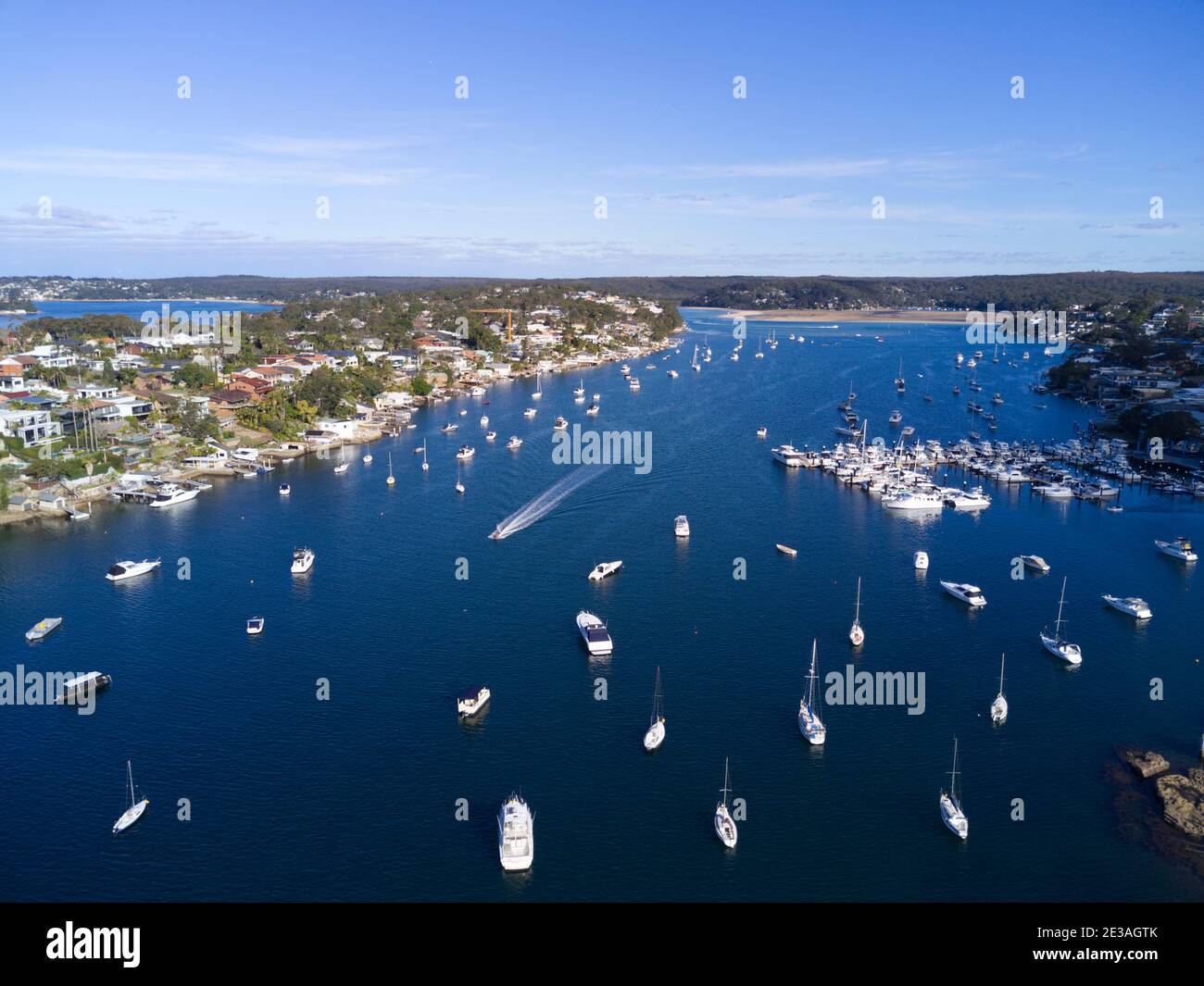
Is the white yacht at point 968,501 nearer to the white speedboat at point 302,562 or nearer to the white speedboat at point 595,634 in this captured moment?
the white speedboat at point 595,634

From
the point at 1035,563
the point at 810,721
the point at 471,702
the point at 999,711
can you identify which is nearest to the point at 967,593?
the point at 1035,563

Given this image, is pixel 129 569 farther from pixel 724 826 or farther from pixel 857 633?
pixel 857 633

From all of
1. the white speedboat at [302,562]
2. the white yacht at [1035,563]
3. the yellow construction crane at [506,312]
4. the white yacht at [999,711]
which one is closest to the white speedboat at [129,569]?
the white speedboat at [302,562]

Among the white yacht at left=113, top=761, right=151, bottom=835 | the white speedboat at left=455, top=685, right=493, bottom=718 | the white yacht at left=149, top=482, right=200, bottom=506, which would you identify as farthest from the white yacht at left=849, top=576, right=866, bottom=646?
the white yacht at left=149, top=482, right=200, bottom=506

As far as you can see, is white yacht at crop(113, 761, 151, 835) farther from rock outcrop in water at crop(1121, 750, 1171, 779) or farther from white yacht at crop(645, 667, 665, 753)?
rock outcrop in water at crop(1121, 750, 1171, 779)

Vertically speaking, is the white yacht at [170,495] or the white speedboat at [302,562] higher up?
the white yacht at [170,495]

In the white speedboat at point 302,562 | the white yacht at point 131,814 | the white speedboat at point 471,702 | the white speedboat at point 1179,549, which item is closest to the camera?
the white yacht at point 131,814
